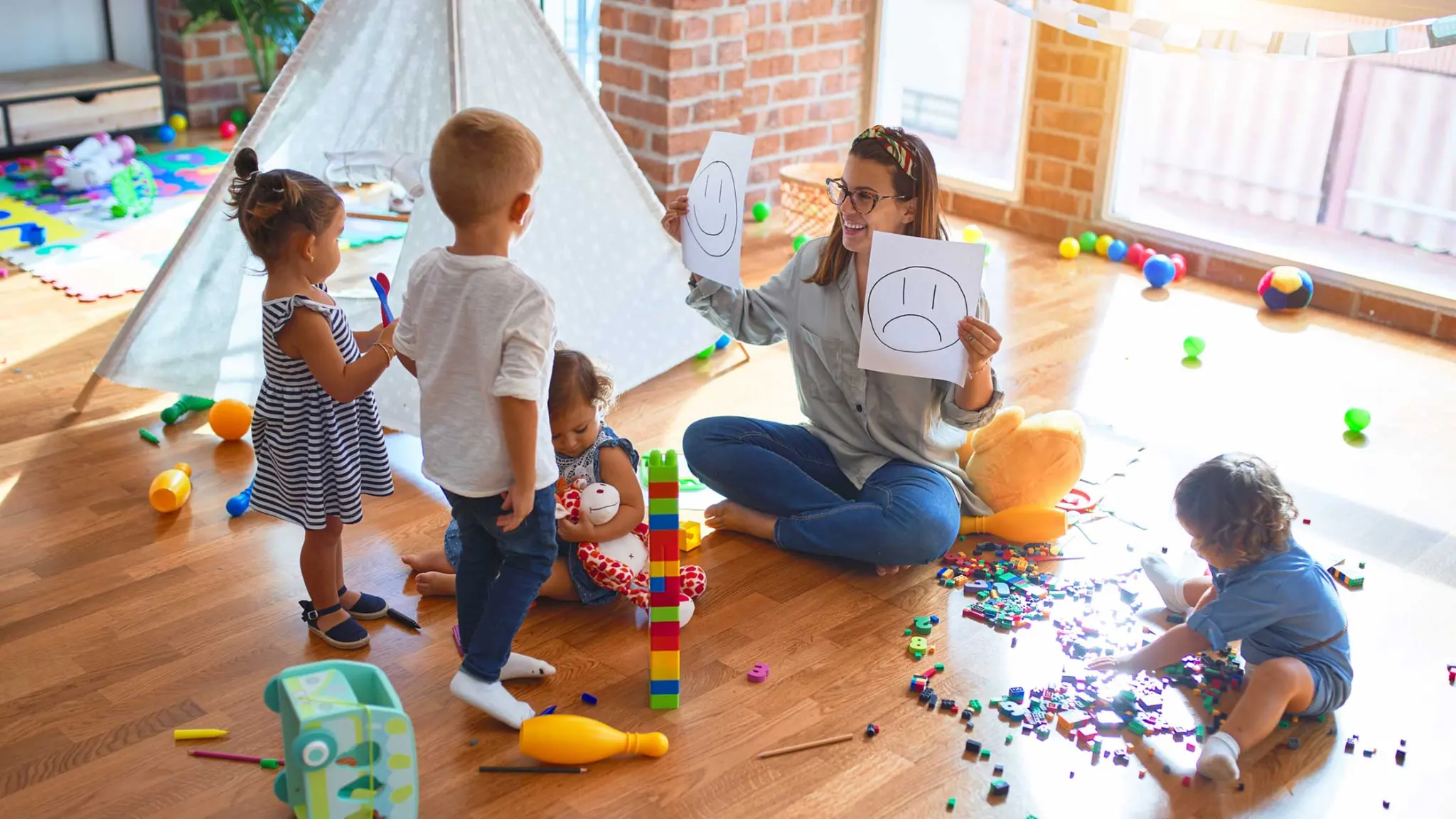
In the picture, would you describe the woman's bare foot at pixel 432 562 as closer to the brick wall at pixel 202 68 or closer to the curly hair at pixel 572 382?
the curly hair at pixel 572 382

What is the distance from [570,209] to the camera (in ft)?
9.12

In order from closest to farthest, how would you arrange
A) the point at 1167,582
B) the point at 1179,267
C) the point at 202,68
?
the point at 1167,582 < the point at 1179,267 < the point at 202,68

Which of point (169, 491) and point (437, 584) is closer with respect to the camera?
point (437, 584)

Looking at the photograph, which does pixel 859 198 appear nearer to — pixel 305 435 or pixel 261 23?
pixel 305 435

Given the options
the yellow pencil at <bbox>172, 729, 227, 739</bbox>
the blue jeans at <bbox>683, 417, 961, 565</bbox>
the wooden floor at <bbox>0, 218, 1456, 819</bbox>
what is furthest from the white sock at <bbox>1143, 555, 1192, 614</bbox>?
the yellow pencil at <bbox>172, 729, 227, 739</bbox>

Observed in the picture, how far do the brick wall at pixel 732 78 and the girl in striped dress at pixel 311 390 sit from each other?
217cm

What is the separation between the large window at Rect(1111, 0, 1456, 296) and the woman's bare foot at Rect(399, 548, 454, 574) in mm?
2479

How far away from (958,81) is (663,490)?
3.23 metres

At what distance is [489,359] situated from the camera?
160 cm

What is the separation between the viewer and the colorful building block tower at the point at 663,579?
167 centimetres

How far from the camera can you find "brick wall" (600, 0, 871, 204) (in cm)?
397

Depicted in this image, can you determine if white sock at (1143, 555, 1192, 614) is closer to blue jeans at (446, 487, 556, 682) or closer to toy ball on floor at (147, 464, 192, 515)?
blue jeans at (446, 487, 556, 682)

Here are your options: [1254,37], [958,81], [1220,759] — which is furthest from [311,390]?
[958,81]

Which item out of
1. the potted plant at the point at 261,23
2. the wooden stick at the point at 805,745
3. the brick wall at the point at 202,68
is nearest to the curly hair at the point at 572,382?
the wooden stick at the point at 805,745
